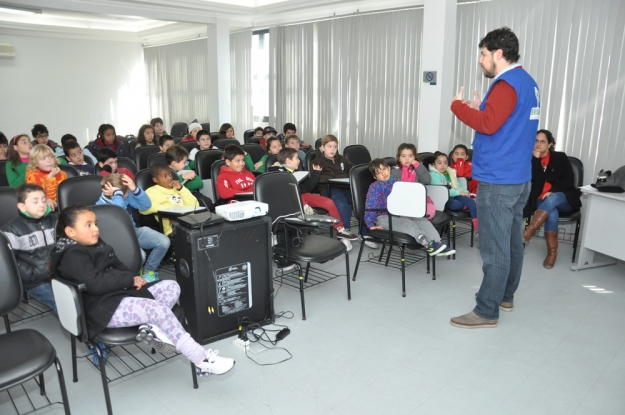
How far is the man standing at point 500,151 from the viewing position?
2967 millimetres

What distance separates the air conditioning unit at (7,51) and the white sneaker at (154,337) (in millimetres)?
10714

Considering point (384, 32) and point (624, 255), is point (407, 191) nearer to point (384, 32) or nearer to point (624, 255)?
point (624, 255)

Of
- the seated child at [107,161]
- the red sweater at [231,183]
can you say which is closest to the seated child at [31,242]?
the seated child at [107,161]

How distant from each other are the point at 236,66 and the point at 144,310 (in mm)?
8433

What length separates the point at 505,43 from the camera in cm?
298

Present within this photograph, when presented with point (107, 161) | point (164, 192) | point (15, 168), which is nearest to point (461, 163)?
point (164, 192)

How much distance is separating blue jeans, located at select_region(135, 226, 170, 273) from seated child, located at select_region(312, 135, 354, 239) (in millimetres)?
1998

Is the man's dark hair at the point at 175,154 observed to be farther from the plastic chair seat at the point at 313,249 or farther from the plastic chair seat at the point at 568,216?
the plastic chair seat at the point at 568,216

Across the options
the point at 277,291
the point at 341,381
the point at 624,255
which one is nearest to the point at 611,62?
the point at 624,255

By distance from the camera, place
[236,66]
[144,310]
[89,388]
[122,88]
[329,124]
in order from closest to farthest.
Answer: [144,310], [89,388], [329,124], [236,66], [122,88]

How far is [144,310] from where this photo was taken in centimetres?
244

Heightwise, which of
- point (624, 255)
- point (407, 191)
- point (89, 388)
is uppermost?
point (407, 191)

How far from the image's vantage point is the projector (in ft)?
9.76

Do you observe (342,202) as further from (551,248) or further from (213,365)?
(213,365)
